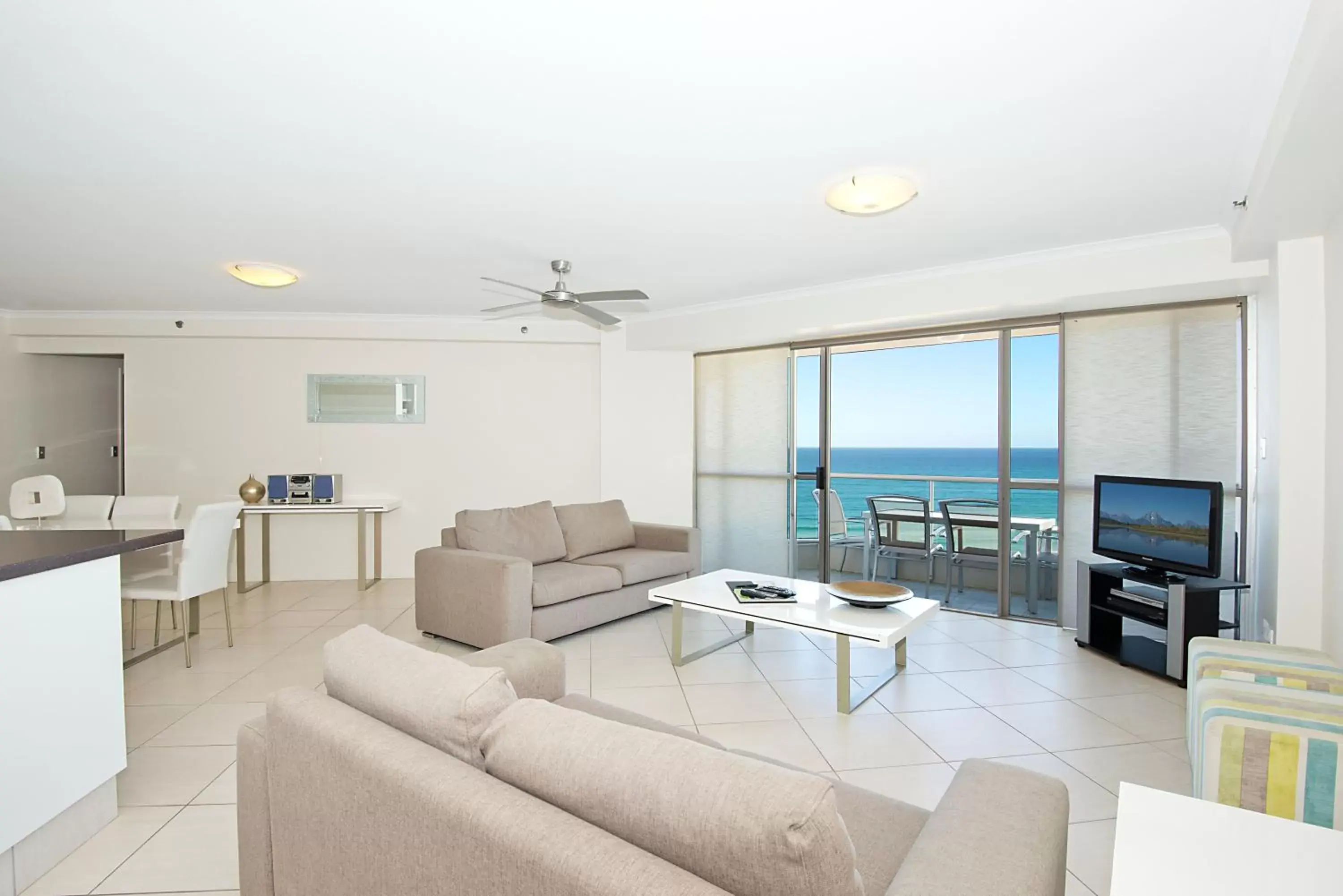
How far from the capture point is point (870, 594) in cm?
344

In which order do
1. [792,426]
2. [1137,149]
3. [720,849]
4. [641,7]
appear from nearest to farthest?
[720,849] < [641,7] < [1137,149] < [792,426]

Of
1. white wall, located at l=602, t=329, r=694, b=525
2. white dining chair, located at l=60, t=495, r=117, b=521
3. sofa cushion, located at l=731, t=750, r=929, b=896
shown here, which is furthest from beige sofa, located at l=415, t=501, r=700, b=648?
sofa cushion, located at l=731, t=750, r=929, b=896

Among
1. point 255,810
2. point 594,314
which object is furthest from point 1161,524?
point 255,810

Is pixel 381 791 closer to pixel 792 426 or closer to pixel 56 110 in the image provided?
pixel 56 110

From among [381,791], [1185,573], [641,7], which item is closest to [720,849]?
[381,791]

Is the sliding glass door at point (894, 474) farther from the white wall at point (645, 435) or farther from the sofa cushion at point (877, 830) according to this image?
the sofa cushion at point (877, 830)

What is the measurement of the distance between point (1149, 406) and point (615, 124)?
12.5 feet

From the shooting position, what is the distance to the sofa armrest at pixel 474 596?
3768 millimetres

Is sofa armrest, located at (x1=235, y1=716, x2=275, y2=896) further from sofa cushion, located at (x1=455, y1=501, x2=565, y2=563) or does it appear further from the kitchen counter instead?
sofa cushion, located at (x1=455, y1=501, x2=565, y2=563)

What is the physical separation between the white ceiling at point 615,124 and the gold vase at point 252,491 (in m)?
2.22

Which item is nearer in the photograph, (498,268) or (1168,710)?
(1168,710)

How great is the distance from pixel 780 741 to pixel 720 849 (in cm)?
204

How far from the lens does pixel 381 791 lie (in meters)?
1.17

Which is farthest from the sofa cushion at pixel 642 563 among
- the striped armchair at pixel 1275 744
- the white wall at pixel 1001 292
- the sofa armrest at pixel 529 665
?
the striped armchair at pixel 1275 744
